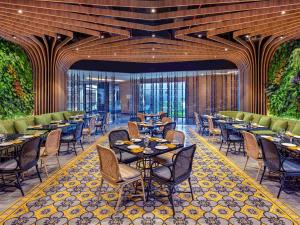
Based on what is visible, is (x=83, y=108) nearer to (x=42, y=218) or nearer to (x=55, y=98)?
(x=55, y=98)

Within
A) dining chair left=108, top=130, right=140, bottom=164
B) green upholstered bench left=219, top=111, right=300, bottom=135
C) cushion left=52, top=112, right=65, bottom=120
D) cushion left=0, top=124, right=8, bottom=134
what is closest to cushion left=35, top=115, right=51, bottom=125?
cushion left=52, top=112, right=65, bottom=120

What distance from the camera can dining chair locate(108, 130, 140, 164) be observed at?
4.03 meters

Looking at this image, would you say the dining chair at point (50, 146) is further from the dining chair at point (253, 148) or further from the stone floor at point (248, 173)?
the dining chair at point (253, 148)

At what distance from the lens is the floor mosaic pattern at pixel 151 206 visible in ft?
9.41

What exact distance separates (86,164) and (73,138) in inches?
42.3

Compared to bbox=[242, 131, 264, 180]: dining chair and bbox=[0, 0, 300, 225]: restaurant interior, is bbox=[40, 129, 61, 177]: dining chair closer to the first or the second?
bbox=[0, 0, 300, 225]: restaurant interior

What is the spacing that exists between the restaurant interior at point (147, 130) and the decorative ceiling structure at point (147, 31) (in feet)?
0.13

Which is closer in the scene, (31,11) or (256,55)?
(31,11)

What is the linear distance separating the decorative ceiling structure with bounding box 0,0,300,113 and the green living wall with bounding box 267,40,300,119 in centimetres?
39

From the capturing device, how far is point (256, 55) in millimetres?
8914

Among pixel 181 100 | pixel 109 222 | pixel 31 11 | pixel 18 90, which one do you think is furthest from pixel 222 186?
pixel 181 100

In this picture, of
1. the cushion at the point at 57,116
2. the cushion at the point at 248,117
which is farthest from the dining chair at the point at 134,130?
the cushion at the point at 248,117

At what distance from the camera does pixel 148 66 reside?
12.7 m

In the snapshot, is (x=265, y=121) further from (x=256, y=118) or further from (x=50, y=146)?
(x=50, y=146)
